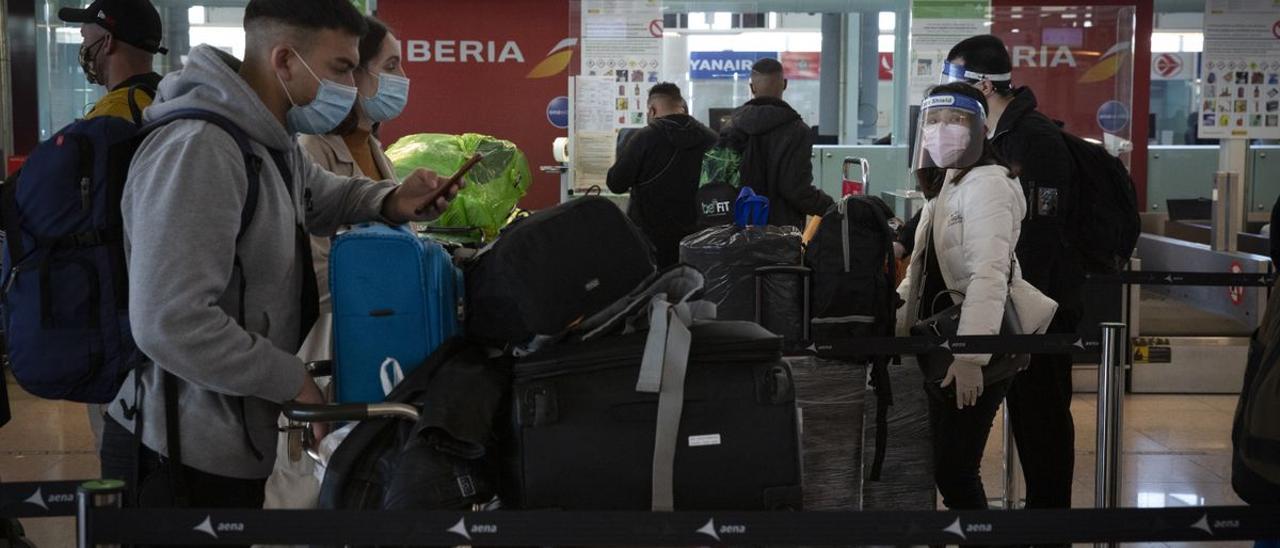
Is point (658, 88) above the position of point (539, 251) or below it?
above

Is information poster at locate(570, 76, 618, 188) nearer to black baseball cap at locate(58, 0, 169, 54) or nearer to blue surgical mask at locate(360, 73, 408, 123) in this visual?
blue surgical mask at locate(360, 73, 408, 123)

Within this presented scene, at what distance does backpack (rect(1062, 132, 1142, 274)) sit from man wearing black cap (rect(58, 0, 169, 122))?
2.63 metres

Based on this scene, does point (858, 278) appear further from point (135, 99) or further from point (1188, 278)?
point (135, 99)

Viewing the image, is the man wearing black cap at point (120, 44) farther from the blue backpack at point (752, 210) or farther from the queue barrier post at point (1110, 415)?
the queue barrier post at point (1110, 415)

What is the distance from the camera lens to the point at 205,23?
955cm

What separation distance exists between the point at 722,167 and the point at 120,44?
3.60 metres

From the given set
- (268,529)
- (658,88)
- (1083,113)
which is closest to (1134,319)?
(1083,113)

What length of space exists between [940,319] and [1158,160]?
7.45 meters

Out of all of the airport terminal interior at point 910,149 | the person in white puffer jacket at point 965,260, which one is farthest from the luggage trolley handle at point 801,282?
the person in white puffer jacket at point 965,260

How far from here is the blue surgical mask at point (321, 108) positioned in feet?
7.52

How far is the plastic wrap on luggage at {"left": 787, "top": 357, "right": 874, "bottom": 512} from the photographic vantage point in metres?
3.89

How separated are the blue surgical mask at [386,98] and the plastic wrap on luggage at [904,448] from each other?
5.13ft

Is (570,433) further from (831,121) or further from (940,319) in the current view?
(831,121)

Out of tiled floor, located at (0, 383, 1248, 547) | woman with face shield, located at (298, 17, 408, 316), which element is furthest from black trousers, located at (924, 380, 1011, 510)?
woman with face shield, located at (298, 17, 408, 316)
